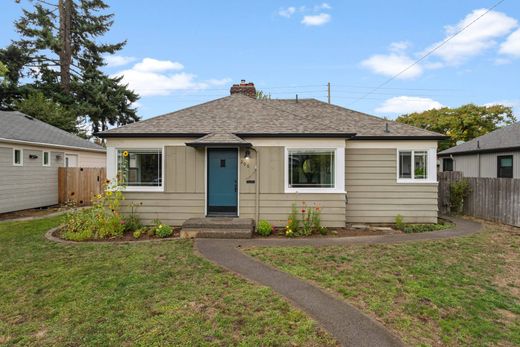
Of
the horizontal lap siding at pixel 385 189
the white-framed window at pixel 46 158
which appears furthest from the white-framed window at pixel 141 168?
the white-framed window at pixel 46 158

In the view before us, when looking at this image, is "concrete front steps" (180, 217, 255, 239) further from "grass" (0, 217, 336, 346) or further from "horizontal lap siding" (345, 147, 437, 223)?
"horizontal lap siding" (345, 147, 437, 223)

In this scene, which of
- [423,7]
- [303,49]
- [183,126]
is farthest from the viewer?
[303,49]

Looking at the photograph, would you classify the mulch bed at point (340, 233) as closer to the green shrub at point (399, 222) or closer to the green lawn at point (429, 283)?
the green shrub at point (399, 222)

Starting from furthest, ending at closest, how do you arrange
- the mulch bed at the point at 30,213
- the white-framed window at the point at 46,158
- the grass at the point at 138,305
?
the white-framed window at the point at 46,158 < the mulch bed at the point at 30,213 < the grass at the point at 138,305

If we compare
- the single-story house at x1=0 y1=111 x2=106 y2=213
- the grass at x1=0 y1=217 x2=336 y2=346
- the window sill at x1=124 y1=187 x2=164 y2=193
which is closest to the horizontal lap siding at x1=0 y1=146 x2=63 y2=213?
the single-story house at x1=0 y1=111 x2=106 y2=213

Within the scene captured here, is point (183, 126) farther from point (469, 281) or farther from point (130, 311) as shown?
point (469, 281)

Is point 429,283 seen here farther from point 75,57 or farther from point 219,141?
point 75,57

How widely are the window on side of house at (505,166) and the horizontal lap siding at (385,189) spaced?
751 cm

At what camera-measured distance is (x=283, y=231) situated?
319 inches

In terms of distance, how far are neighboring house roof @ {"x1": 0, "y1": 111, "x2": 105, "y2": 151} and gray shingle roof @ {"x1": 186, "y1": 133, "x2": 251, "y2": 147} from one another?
810 cm

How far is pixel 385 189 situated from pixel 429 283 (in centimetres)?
491

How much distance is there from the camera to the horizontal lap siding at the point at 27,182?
10.8 metres

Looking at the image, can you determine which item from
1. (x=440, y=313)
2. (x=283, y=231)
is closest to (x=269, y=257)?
(x=283, y=231)

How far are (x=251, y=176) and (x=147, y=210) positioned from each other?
3267mm
